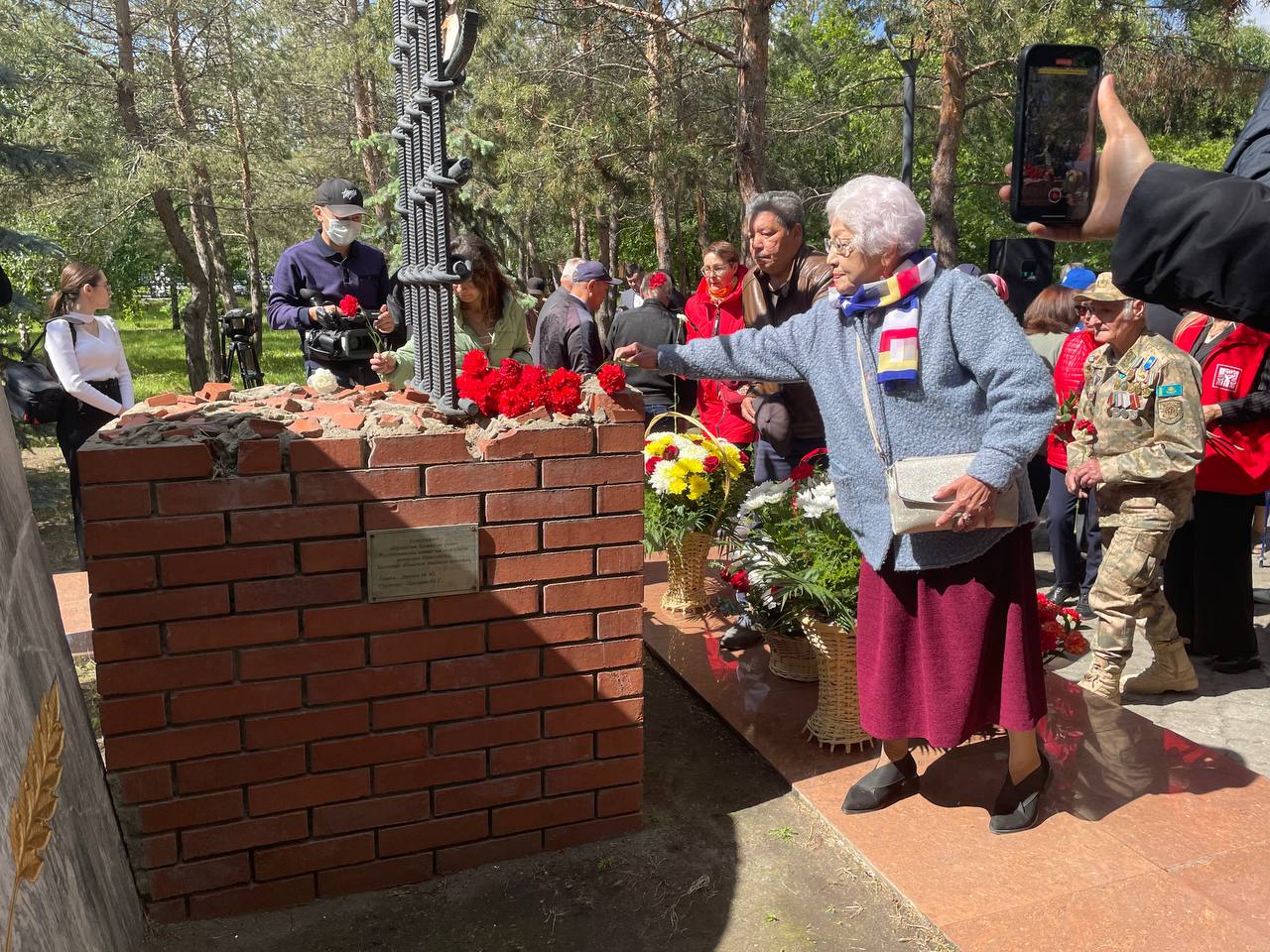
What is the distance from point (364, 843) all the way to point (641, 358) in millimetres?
1528

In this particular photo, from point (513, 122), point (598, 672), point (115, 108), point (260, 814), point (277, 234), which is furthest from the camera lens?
point (277, 234)

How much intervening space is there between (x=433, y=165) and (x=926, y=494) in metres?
1.56

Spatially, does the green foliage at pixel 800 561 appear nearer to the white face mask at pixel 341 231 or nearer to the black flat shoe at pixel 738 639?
the black flat shoe at pixel 738 639

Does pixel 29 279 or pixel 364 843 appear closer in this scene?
pixel 364 843

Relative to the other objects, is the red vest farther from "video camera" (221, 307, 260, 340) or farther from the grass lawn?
the grass lawn

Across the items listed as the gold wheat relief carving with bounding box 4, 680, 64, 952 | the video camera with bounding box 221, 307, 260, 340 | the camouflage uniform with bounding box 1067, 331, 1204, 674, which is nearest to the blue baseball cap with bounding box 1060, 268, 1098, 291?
the camouflage uniform with bounding box 1067, 331, 1204, 674

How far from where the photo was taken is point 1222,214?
1086mm

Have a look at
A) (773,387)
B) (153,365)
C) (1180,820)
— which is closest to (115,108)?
(153,365)

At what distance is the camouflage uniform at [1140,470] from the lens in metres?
3.90

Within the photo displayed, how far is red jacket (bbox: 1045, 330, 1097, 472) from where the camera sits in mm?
5367

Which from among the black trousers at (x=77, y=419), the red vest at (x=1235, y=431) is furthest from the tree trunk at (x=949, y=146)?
the black trousers at (x=77, y=419)

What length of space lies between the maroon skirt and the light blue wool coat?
95mm

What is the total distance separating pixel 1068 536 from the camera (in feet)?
18.1

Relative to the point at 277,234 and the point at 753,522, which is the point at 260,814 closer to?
the point at 753,522
